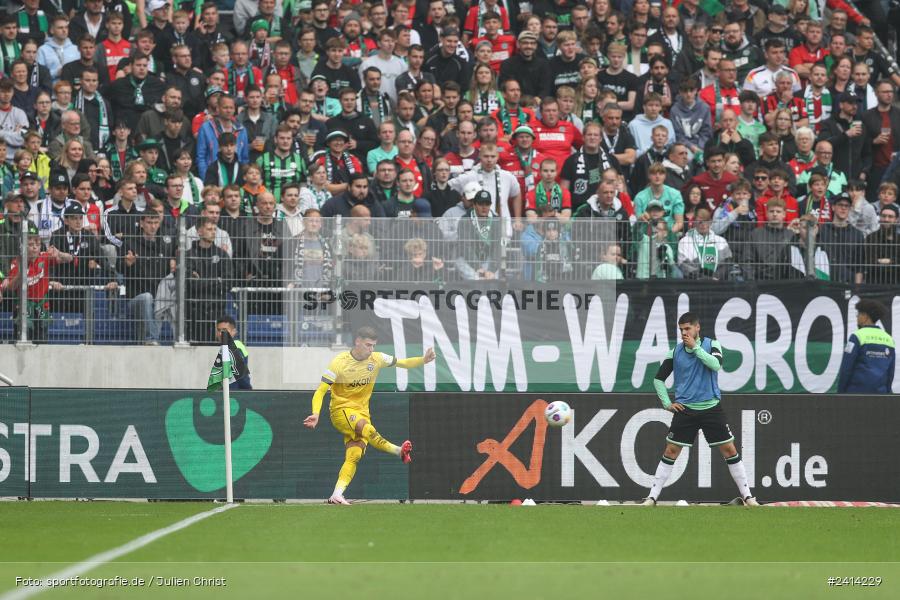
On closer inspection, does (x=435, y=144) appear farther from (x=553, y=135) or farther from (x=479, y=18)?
(x=479, y=18)

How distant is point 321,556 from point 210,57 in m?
12.9

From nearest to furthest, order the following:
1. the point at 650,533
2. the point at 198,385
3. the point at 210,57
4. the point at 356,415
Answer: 1. the point at 650,533
2. the point at 356,415
3. the point at 198,385
4. the point at 210,57

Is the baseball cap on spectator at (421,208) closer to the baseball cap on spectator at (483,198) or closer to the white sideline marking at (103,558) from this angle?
the baseball cap on spectator at (483,198)

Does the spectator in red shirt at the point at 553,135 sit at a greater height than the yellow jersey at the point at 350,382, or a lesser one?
greater

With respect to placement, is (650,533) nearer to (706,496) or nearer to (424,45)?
(706,496)

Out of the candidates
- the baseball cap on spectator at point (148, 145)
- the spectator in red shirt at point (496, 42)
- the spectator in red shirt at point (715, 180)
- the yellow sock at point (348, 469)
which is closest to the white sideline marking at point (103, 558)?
the yellow sock at point (348, 469)

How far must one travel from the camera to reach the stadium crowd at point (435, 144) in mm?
18094

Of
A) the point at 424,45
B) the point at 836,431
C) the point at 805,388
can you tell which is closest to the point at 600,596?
the point at 836,431

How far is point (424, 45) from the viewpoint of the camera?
73.4ft

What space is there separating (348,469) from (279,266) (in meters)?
3.30

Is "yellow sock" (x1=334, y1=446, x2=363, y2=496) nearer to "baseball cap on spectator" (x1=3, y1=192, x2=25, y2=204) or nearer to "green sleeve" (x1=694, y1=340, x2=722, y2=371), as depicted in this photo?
"green sleeve" (x1=694, y1=340, x2=722, y2=371)

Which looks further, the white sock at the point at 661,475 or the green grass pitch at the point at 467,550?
the white sock at the point at 661,475

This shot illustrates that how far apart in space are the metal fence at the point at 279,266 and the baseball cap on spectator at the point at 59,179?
2.20 feet

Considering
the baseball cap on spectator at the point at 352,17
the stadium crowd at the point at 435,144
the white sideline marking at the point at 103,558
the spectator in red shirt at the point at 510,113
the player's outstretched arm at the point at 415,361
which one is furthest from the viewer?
the baseball cap on spectator at the point at 352,17
